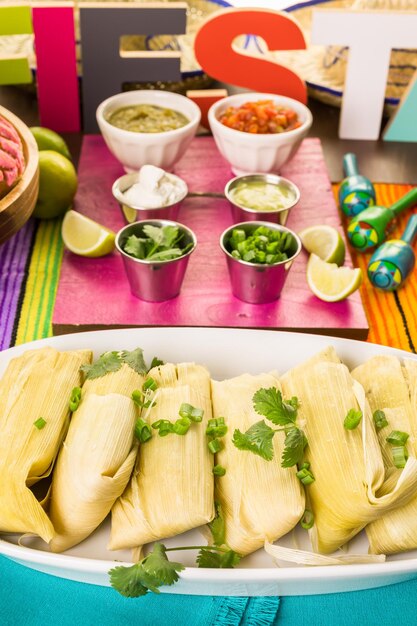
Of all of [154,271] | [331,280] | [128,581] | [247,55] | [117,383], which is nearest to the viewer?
[128,581]

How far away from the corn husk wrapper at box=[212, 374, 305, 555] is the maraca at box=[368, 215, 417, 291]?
36.0 inches

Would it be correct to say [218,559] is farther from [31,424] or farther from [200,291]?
[200,291]

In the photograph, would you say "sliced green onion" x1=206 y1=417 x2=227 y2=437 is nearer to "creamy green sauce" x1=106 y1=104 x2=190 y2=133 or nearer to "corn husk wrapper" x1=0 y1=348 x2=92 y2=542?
"corn husk wrapper" x1=0 y1=348 x2=92 y2=542

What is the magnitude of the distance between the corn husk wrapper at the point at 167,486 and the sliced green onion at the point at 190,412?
17 mm

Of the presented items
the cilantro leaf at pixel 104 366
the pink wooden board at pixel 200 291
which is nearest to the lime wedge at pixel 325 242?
the pink wooden board at pixel 200 291

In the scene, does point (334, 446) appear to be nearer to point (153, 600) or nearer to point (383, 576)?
point (383, 576)

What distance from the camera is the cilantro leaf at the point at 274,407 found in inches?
65.3

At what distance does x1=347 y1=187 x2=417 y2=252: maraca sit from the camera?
2.61 metres

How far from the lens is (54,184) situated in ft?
8.57

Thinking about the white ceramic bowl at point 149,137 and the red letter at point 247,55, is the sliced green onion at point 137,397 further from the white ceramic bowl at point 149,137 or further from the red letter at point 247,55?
the red letter at point 247,55

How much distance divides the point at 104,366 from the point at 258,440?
1.36 feet

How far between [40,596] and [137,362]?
55 centimetres

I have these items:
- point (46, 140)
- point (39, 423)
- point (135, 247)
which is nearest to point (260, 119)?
point (46, 140)

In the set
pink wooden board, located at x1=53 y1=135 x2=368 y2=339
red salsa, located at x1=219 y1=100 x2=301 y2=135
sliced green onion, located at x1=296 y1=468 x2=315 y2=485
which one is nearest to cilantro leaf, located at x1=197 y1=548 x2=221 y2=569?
sliced green onion, located at x1=296 y1=468 x2=315 y2=485
